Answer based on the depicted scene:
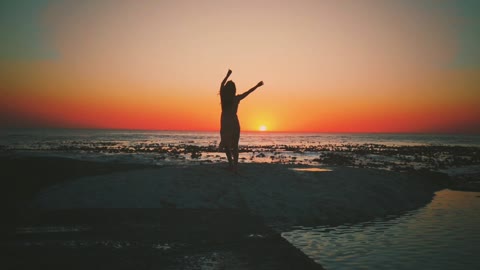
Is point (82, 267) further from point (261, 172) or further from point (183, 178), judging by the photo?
point (261, 172)

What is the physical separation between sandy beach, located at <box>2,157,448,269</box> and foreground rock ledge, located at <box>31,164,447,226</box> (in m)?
0.03

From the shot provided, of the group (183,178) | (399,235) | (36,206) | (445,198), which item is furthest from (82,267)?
(445,198)

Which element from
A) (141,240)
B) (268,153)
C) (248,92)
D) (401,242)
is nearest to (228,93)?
(248,92)

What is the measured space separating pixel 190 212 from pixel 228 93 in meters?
4.20

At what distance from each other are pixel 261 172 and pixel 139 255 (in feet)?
23.6

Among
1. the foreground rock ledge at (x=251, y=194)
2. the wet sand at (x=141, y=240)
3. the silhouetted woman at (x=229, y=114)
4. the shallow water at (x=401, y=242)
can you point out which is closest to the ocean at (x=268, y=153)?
the foreground rock ledge at (x=251, y=194)

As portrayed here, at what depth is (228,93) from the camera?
39.2ft

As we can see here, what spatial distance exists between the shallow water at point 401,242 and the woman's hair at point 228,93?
16.2 feet

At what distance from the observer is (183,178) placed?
38.0 ft

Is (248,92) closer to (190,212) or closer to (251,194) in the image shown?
(251,194)

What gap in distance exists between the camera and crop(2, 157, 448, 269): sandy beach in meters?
6.36

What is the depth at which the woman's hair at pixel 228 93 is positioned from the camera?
1194 cm

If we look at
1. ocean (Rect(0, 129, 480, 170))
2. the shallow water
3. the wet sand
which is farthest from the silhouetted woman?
ocean (Rect(0, 129, 480, 170))

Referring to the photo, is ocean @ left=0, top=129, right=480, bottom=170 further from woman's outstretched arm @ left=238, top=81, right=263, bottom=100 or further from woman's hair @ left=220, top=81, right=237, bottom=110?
woman's outstretched arm @ left=238, top=81, right=263, bottom=100
